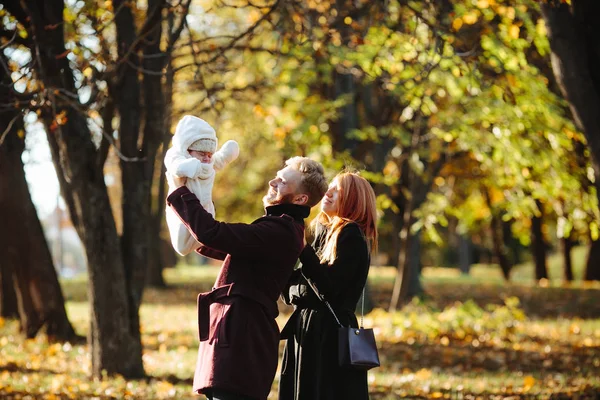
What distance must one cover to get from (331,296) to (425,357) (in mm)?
6014

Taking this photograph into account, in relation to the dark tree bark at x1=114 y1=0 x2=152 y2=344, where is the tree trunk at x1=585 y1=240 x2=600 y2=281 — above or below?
below

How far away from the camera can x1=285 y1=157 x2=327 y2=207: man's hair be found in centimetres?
380

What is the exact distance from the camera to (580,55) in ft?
21.4

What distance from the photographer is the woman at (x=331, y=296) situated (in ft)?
13.5

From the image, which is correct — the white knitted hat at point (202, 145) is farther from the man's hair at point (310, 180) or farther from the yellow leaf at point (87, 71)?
the yellow leaf at point (87, 71)

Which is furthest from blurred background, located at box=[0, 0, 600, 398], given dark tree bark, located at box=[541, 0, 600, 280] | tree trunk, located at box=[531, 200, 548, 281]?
tree trunk, located at box=[531, 200, 548, 281]

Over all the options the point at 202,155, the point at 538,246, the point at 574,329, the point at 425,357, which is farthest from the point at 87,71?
the point at 538,246

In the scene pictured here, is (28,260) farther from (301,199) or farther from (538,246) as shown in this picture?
(538,246)

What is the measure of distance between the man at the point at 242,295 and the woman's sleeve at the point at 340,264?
265mm

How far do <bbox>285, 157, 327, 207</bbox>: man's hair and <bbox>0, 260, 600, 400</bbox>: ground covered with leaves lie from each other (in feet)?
12.1

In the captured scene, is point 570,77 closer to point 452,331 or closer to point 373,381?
point 373,381

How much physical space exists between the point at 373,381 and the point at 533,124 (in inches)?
169

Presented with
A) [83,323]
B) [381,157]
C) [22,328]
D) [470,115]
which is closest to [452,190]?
[381,157]

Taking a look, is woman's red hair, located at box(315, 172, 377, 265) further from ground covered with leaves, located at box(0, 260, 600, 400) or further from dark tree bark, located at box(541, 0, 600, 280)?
ground covered with leaves, located at box(0, 260, 600, 400)
